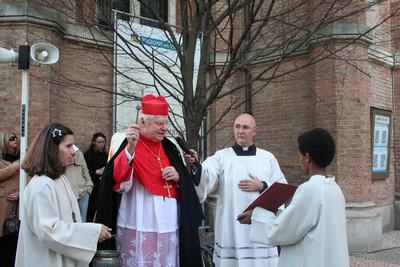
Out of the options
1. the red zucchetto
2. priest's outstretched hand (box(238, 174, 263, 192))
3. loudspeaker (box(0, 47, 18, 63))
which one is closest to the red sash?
the red zucchetto

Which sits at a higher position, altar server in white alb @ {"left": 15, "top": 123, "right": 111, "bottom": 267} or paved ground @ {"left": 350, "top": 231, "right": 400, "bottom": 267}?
altar server in white alb @ {"left": 15, "top": 123, "right": 111, "bottom": 267}

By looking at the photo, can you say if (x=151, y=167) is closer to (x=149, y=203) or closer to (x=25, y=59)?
(x=149, y=203)

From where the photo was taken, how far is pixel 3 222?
5.69 m

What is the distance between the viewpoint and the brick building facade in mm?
8320

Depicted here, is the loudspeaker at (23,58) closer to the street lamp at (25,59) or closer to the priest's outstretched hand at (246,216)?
the street lamp at (25,59)

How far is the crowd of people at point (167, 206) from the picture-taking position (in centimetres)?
311

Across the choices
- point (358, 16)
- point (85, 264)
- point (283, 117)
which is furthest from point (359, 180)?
point (85, 264)

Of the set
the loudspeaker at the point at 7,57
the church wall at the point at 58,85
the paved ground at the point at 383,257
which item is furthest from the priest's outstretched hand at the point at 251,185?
the paved ground at the point at 383,257

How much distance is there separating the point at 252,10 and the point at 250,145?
1417 mm

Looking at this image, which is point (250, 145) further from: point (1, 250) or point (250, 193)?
point (1, 250)

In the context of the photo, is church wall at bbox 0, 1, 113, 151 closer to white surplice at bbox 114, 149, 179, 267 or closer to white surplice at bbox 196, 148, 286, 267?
white surplice at bbox 196, 148, 286, 267

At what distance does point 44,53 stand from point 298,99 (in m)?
6.11

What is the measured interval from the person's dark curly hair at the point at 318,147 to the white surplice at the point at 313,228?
0.38ft

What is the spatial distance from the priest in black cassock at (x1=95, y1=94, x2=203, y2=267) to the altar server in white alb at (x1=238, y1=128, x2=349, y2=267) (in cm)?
81
